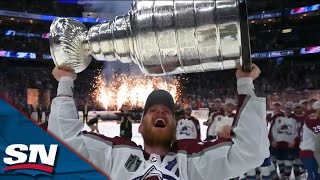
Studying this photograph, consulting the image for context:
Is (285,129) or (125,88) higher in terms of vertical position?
(125,88)

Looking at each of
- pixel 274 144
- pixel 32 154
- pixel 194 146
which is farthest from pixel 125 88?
pixel 32 154

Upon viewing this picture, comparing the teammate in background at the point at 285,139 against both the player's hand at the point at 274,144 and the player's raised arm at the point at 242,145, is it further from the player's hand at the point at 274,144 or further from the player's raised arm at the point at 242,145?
the player's raised arm at the point at 242,145

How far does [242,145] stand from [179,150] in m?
0.21

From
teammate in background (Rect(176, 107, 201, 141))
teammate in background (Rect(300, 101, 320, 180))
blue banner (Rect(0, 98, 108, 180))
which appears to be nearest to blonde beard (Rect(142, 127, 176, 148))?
blue banner (Rect(0, 98, 108, 180))

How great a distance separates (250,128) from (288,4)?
1564cm

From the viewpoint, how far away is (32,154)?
1.93ft

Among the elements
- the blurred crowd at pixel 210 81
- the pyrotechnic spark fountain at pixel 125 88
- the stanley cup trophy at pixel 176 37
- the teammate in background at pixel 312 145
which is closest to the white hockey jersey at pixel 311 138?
the teammate in background at pixel 312 145

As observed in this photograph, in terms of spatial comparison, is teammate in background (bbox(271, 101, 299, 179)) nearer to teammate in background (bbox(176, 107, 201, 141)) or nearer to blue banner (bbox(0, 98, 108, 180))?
teammate in background (bbox(176, 107, 201, 141))

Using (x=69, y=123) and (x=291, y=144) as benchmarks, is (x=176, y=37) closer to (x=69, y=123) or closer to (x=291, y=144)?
(x=69, y=123)

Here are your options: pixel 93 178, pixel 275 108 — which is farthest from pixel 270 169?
pixel 93 178

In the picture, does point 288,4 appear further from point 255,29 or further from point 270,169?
point 270,169

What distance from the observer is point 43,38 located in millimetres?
15930

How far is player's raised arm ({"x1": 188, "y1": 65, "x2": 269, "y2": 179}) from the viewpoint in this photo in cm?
109

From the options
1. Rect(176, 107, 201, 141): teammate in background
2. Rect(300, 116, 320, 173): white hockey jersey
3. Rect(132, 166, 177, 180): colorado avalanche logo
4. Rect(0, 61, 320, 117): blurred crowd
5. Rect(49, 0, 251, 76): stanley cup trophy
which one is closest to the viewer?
Rect(49, 0, 251, 76): stanley cup trophy
